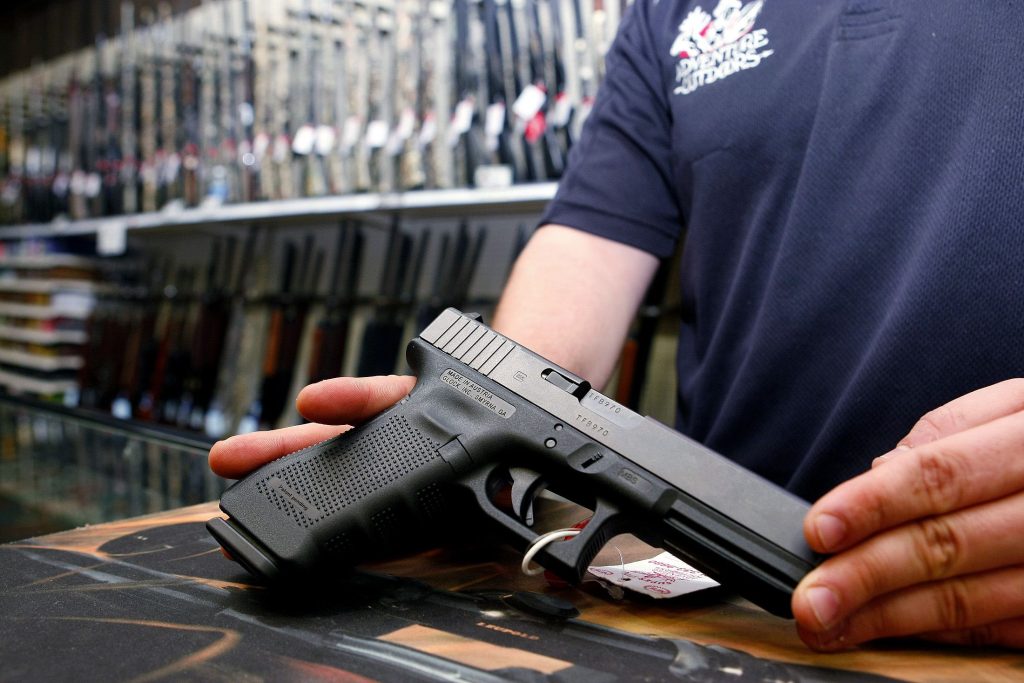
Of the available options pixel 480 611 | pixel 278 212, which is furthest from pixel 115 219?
pixel 480 611

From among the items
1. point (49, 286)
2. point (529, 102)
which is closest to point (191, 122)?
point (49, 286)

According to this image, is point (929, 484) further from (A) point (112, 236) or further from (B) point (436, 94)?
(A) point (112, 236)

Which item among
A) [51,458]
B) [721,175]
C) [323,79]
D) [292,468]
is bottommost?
[51,458]

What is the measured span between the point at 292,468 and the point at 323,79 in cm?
194

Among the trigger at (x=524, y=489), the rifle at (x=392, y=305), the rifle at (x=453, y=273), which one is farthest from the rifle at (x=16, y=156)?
the trigger at (x=524, y=489)

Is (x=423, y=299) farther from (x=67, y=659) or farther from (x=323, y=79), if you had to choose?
(x=67, y=659)

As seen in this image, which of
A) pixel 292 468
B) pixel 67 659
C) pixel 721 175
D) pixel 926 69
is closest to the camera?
pixel 67 659

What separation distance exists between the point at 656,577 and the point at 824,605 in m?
0.15

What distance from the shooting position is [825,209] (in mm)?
706

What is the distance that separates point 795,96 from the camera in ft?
2.40

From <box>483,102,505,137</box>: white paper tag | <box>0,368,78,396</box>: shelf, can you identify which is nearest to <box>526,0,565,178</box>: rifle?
<box>483,102,505,137</box>: white paper tag

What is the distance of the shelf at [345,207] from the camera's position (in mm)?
1720

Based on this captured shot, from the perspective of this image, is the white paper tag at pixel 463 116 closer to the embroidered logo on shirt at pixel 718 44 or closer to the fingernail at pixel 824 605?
the embroidered logo on shirt at pixel 718 44

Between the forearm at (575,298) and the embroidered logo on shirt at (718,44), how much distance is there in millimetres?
196
